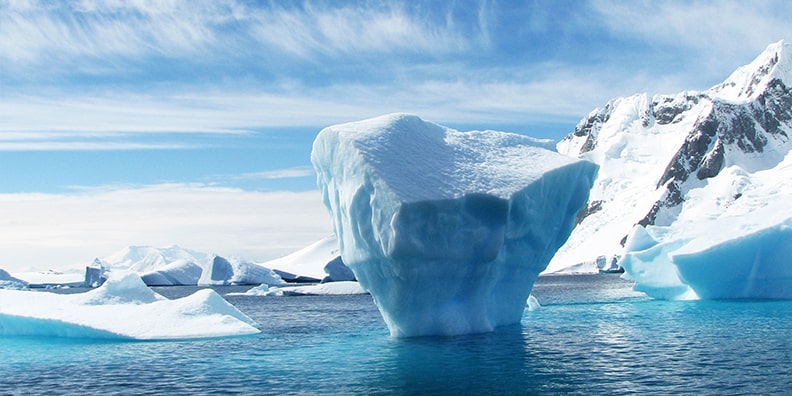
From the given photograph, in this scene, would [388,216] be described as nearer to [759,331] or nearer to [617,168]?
[759,331]

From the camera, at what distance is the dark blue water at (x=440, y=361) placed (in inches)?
627

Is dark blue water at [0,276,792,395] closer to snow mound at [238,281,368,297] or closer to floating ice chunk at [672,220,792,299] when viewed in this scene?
floating ice chunk at [672,220,792,299]

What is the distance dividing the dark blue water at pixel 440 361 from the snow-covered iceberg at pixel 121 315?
1.91 feet

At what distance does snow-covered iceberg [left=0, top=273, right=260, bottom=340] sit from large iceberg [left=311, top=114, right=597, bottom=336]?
20.0ft

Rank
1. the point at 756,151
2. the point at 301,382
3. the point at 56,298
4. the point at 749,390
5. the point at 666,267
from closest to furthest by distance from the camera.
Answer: the point at 749,390 < the point at 301,382 < the point at 56,298 < the point at 666,267 < the point at 756,151

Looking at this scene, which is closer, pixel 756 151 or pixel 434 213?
pixel 434 213

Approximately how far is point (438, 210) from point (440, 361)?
4.01 meters

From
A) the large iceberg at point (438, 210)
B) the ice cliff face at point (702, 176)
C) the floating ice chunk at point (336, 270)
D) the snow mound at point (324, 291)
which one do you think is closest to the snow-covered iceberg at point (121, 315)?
the large iceberg at point (438, 210)

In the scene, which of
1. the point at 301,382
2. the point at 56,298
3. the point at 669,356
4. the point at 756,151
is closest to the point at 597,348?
the point at 669,356

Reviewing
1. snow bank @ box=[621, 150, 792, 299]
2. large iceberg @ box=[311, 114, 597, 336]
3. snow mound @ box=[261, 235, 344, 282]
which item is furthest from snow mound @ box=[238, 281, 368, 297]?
snow mound @ box=[261, 235, 344, 282]

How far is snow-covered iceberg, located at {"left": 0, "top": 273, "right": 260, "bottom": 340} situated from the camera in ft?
84.7

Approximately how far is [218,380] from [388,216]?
609cm

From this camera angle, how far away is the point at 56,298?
29422 millimetres

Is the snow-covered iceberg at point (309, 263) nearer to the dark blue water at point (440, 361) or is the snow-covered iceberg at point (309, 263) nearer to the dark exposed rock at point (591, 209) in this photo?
the dark exposed rock at point (591, 209)
